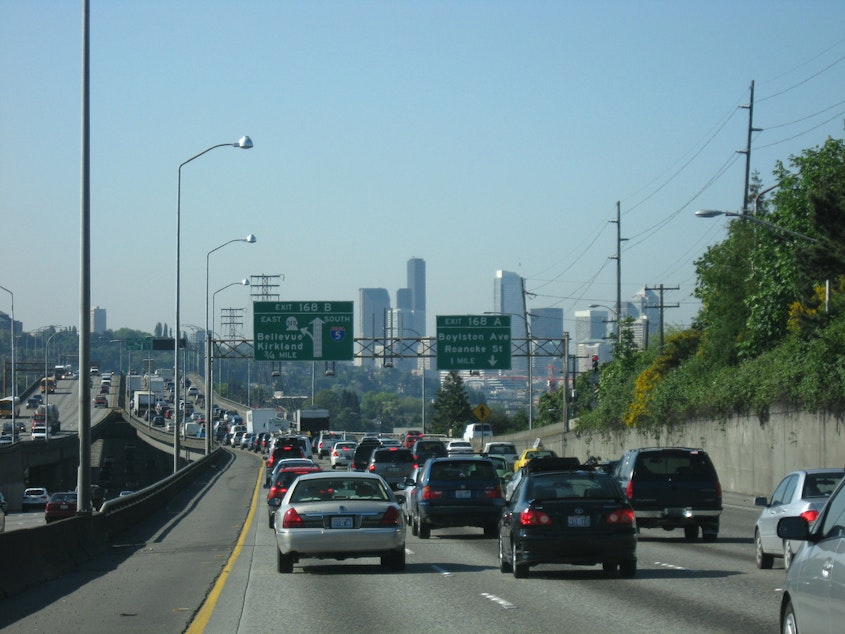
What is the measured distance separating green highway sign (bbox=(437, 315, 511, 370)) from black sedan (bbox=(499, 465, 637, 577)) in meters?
43.6

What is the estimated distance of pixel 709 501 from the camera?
2556 centimetres

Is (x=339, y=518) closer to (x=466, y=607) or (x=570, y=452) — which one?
(x=466, y=607)

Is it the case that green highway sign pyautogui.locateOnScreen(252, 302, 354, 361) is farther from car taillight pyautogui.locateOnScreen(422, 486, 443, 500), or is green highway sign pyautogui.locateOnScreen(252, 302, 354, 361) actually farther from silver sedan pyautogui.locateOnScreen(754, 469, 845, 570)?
silver sedan pyautogui.locateOnScreen(754, 469, 845, 570)

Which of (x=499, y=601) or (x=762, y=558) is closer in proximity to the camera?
(x=499, y=601)

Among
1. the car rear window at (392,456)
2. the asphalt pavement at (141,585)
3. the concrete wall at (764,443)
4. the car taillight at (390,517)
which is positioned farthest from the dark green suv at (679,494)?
the car rear window at (392,456)

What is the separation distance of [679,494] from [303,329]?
36.4m

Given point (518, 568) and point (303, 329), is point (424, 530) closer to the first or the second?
point (518, 568)

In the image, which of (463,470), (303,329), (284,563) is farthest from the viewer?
(303,329)

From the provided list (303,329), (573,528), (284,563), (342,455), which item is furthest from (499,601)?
(342,455)

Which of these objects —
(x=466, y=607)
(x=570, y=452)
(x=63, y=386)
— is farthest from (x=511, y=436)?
(x=63, y=386)

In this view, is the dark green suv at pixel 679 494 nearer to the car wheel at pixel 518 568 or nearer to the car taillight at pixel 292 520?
the car wheel at pixel 518 568

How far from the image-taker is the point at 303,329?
6034cm

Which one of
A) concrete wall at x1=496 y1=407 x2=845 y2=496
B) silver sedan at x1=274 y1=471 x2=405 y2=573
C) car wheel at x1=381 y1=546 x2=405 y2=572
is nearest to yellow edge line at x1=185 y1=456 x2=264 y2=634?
silver sedan at x1=274 y1=471 x2=405 y2=573

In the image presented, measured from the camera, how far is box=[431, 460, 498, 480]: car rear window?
27641 millimetres
